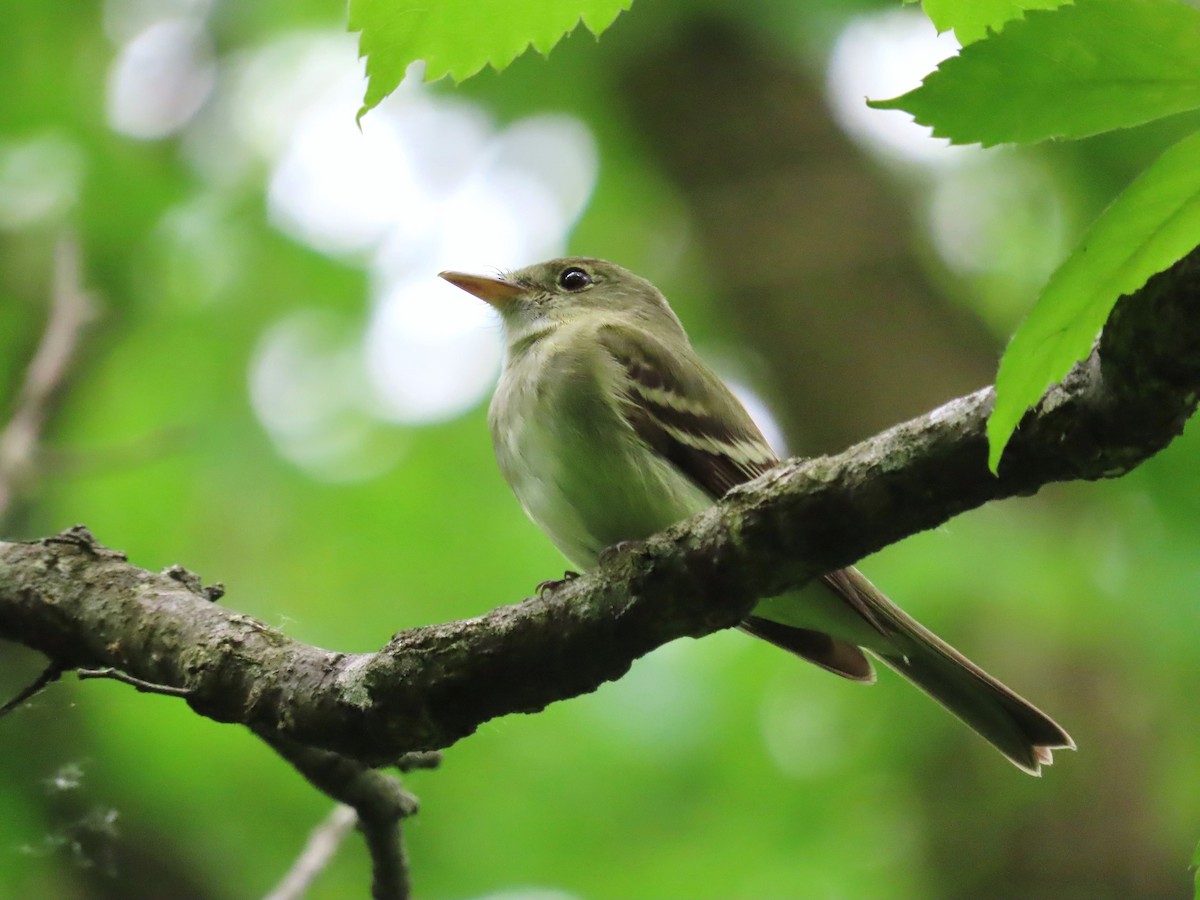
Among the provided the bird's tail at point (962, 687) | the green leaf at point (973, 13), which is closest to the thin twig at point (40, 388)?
the bird's tail at point (962, 687)

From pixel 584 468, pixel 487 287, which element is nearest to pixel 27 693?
pixel 584 468

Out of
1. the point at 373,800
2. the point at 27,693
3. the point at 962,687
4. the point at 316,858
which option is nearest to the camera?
the point at 27,693

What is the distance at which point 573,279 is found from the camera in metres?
6.21

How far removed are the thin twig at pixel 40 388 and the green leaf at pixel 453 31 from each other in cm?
319

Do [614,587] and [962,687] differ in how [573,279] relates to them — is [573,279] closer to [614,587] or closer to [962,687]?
[962,687]

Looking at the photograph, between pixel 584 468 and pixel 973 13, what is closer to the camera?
pixel 973 13

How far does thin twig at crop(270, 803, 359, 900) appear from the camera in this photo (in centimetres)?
377

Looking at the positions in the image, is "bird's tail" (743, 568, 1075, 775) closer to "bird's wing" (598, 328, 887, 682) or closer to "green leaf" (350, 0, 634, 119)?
"bird's wing" (598, 328, 887, 682)

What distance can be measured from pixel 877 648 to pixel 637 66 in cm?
575

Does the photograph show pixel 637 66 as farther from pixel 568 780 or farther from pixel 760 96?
pixel 568 780

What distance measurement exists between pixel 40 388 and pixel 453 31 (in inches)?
139

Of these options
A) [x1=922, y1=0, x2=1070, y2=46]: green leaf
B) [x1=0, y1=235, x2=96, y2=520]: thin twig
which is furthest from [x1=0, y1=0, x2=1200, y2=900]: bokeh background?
[x1=922, y1=0, x2=1070, y2=46]: green leaf

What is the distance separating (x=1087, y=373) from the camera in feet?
6.95

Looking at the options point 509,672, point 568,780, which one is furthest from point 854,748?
point 509,672
